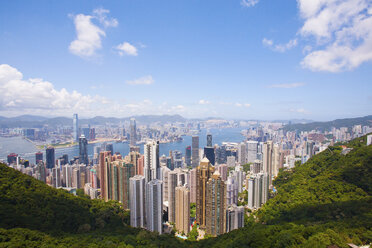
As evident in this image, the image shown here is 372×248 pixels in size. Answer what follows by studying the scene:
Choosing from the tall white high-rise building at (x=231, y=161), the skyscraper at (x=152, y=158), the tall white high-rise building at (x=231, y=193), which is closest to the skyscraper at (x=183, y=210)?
the tall white high-rise building at (x=231, y=193)

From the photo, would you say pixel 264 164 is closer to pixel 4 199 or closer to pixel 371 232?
pixel 371 232

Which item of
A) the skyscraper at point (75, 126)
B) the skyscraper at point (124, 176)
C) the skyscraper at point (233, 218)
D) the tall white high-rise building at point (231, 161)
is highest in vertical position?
the skyscraper at point (75, 126)

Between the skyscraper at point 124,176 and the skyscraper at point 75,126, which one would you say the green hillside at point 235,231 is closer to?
the skyscraper at point 124,176

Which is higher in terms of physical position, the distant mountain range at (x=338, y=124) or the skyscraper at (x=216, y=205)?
the distant mountain range at (x=338, y=124)

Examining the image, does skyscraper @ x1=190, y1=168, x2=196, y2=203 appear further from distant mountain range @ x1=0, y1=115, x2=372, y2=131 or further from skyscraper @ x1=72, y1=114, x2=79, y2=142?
skyscraper @ x1=72, y1=114, x2=79, y2=142

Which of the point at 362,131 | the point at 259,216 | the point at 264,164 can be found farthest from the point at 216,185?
the point at 362,131

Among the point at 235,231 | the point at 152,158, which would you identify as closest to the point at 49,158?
the point at 152,158

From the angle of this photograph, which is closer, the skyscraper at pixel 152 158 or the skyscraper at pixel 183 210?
the skyscraper at pixel 183 210
